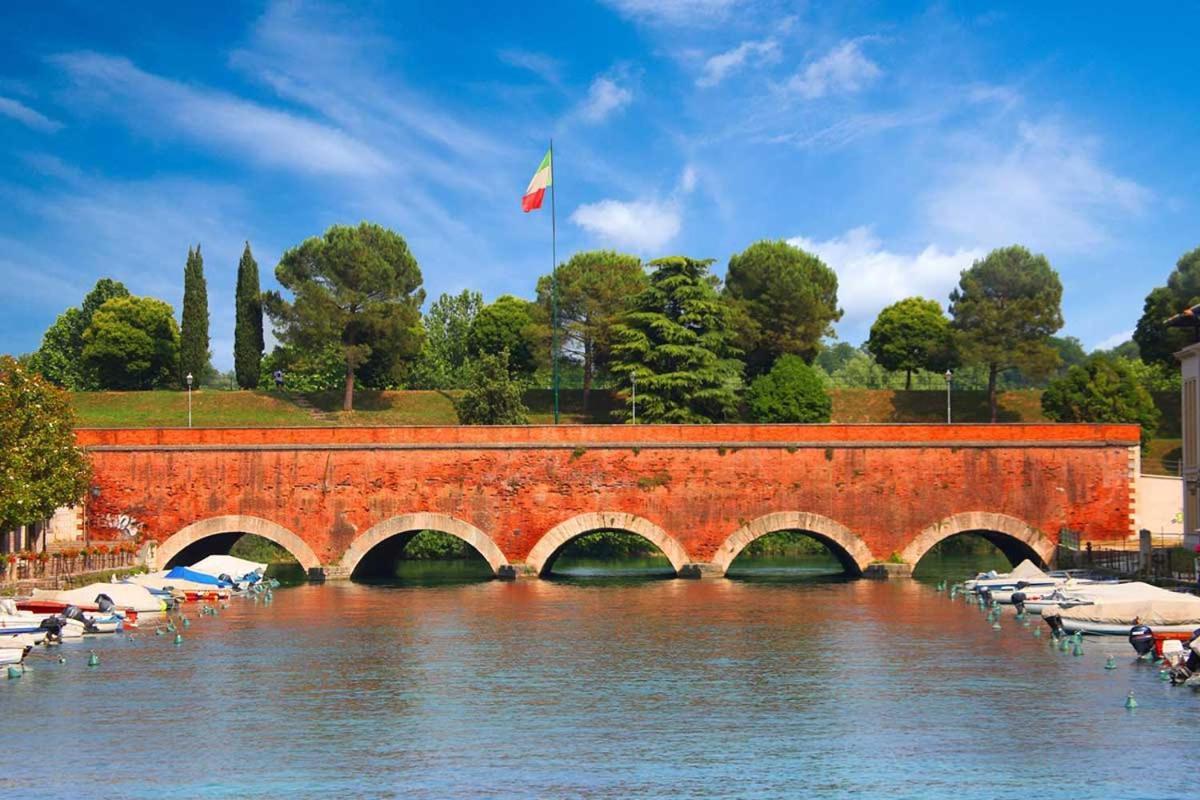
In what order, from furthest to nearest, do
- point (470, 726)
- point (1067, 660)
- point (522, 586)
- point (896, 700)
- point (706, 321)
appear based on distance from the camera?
1. point (706, 321)
2. point (522, 586)
3. point (1067, 660)
4. point (896, 700)
5. point (470, 726)

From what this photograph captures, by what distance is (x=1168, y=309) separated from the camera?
7656 centimetres

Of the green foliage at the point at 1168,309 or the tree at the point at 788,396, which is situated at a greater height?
the green foliage at the point at 1168,309

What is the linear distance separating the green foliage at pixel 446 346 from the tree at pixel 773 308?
Answer: 1941cm

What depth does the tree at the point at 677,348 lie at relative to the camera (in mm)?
65562

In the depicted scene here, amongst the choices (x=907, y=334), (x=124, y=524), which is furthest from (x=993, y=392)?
(x=124, y=524)

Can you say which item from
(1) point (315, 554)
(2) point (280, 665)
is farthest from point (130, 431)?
(2) point (280, 665)

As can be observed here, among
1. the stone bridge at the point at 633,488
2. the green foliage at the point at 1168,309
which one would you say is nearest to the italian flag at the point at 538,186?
the stone bridge at the point at 633,488

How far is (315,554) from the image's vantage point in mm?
45906

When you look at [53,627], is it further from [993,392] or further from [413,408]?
[993,392]

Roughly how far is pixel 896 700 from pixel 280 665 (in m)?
12.4

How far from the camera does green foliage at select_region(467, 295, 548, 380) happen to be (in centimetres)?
8238

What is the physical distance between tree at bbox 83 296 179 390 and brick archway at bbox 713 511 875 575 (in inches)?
1825

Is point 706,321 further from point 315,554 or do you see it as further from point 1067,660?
point 1067,660

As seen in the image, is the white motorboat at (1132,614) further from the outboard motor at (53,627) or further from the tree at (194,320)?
the tree at (194,320)
